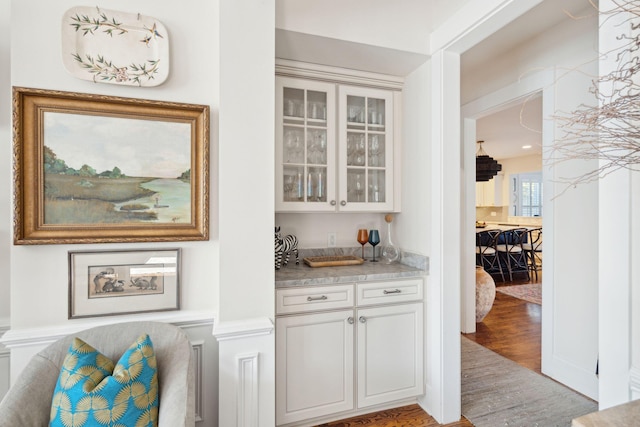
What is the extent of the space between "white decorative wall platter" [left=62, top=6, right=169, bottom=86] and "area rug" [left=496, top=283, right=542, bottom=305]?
511 cm

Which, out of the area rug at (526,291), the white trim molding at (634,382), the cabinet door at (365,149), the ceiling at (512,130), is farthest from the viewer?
the area rug at (526,291)

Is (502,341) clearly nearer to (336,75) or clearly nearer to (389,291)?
(389,291)

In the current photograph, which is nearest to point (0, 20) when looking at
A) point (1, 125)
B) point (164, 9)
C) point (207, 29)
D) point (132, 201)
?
point (1, 125)

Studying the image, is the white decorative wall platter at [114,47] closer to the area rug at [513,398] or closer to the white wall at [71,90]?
the white wall at [71,90]

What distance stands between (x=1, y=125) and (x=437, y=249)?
241 centimetres

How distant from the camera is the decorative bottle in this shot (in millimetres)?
2486

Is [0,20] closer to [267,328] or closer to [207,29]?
[207,29]

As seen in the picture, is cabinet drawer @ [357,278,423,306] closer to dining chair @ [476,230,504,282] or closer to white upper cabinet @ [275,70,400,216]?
white upper cabinet @ [275,70,400,216]

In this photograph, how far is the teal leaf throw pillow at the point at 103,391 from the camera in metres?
1.15

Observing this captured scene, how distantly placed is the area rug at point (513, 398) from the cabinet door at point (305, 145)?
5.50 ft

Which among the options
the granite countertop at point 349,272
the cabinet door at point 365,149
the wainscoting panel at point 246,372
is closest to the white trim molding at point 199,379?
the wainscoting panel at point 246,372

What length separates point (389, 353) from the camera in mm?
2092

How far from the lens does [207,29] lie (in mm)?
1733

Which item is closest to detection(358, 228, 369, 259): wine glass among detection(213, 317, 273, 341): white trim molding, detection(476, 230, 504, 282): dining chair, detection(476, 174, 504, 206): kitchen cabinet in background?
detection(213, 317, 273, 341): white trim molding
